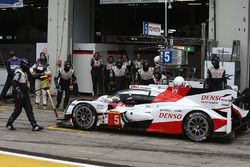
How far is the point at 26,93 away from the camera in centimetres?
1164

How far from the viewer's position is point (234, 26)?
16.1 meters

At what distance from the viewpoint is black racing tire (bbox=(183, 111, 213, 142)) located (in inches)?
407

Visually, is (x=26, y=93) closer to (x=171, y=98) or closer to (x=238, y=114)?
(x=171, y=98)

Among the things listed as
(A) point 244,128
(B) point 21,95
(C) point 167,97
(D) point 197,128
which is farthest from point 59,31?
(D) point 197,128

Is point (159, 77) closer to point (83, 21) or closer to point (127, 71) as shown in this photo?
point (127, 71)

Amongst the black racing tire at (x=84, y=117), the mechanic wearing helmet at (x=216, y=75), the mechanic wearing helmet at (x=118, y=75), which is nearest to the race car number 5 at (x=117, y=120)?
the black racing tire at (x=84, y=117)

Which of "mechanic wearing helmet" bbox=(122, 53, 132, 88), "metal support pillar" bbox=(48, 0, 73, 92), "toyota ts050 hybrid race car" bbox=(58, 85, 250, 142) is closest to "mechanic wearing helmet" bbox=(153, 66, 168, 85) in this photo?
"toyota ts050 hybrid race car" bbox=(58, 85, 250, 142)

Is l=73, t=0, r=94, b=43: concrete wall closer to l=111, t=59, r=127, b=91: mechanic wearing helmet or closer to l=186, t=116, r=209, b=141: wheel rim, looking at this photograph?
l=111, t=59, r=127, b=91: mechanic wearing helmet

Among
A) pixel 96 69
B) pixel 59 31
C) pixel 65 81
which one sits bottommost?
pixel 65 81

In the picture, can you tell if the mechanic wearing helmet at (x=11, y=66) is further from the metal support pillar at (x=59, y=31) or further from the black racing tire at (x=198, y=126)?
the black racing tire at (x=198, y=126)

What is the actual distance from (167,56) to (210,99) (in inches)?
135

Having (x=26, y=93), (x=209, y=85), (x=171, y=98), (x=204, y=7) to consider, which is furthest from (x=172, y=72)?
(x=204, y=7)

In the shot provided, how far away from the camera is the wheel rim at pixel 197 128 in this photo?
1038cm

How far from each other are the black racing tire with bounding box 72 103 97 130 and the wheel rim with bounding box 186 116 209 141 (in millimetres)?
2393
